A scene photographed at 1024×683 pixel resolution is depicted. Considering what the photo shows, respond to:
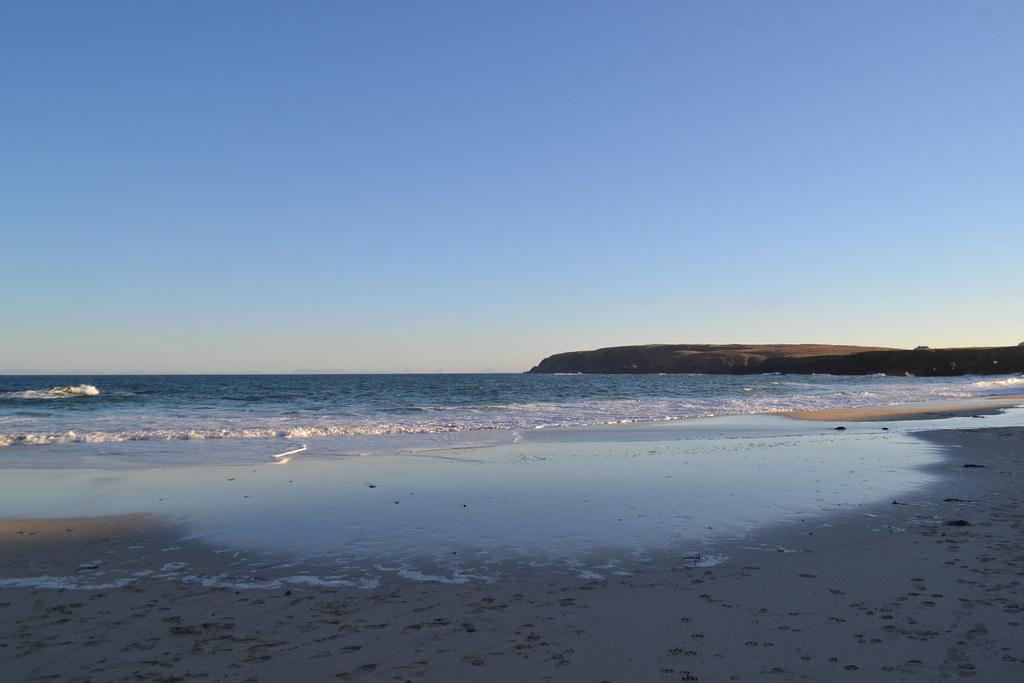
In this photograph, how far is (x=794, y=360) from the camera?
127000mm

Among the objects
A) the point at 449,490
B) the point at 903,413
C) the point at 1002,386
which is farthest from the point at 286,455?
the point at 1002,386

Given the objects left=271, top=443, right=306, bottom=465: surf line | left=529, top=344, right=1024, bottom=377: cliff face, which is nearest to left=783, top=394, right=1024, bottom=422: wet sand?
left=271, top=443, right=306, bottom=465: surf line

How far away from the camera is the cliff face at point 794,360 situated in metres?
97.0

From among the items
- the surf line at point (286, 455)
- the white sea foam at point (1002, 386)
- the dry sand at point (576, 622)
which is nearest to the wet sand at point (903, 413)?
the surf line at point (286, 455)

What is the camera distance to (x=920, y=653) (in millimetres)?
4645

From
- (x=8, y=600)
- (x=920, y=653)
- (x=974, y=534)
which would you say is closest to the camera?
(x=920, y=653)

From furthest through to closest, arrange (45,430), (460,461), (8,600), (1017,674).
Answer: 1. (45,430)
2. (460,461)
3. (8,600)
4. (1017,674)

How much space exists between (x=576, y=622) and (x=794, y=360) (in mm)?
131545

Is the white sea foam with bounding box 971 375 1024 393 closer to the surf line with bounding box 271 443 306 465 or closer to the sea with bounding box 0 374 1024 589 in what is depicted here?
the sea with bounding box 0 374 1024 589

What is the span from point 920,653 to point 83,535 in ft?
29.0

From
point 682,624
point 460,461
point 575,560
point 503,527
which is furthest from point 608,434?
point 682,624

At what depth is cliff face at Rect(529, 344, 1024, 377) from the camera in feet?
318

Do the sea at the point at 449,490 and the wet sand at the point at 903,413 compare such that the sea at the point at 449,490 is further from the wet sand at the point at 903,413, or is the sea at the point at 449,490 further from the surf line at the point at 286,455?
the wet sand at the point at 903,413

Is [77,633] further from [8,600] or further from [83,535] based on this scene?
[83,535]
